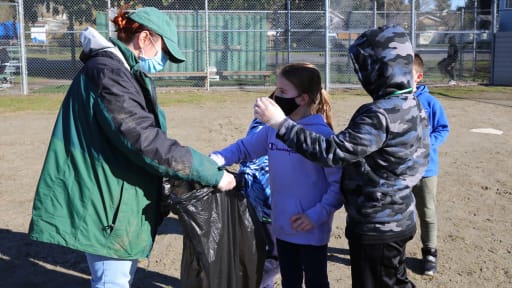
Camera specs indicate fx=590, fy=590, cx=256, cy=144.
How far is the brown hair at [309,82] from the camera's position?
316 cm

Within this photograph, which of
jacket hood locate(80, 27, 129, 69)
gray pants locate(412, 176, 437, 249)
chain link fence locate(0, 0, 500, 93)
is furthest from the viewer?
chain link fence locate(0, 0, 500, 93)

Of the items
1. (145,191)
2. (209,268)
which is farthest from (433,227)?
(145,191)

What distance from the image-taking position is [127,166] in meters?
2.72

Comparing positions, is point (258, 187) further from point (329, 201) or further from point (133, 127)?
point (133, 127)

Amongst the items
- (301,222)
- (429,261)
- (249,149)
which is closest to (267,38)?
(429,261)

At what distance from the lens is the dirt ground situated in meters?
4.51

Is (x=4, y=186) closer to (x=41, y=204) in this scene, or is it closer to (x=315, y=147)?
(x=41, y=204)

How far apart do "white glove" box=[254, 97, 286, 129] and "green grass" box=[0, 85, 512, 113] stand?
38.5ft

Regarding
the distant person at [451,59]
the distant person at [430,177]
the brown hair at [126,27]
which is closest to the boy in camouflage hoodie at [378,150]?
the brown hair at [126,27]

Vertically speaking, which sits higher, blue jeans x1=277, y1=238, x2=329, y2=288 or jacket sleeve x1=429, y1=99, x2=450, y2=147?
jacket sleeve x1=429, y1=99, x2=450, y2=147

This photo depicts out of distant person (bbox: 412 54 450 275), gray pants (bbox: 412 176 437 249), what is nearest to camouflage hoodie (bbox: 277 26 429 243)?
distant person (bbox: 412 54 450 275)

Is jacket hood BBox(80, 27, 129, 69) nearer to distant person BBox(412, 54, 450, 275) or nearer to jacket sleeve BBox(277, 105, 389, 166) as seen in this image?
jacket sleeve BBox(277, 105, 389, 166)

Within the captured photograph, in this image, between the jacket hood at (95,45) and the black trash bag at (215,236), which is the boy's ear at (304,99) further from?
the jacket hood at (95,45)

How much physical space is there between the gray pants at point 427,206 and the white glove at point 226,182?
1992mm
